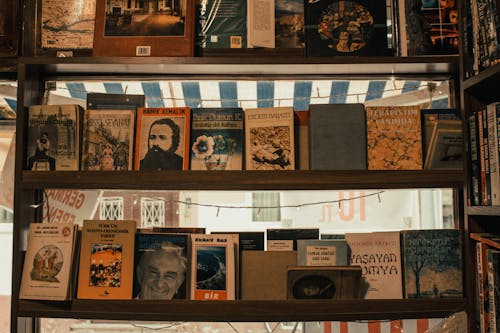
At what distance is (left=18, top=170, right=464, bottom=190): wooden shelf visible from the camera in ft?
7.06

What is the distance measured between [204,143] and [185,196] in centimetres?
34

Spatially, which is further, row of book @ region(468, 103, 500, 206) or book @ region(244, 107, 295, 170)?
book @ region(244, 107, 295, 170)

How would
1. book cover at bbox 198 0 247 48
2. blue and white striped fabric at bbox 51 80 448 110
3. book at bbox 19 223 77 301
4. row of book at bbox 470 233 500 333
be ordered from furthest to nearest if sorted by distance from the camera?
blue and white striped fabric at bbox 51 80 448 110, book cover at bbox 198 0 247 48, book at bbox 19 223 77 301, row of book at bbox 470 233 500 333

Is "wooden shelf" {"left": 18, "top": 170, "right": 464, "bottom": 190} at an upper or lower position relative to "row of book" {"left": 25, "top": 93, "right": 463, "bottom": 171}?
lower

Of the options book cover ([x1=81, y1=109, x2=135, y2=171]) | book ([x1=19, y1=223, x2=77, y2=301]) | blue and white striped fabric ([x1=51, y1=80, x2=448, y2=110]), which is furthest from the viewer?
Answer: blue and white striped fabric ([x1=51, y1=80, x2=448, y2=110])

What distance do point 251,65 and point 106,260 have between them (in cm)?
102

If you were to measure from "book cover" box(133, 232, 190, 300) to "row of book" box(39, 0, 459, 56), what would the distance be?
0.80 m

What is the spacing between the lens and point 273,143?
221 centimetres

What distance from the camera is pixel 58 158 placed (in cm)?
220

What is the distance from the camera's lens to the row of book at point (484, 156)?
1.79 metres

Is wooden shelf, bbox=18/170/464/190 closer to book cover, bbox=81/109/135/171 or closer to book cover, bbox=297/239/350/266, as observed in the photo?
book cover, bbox=81/109/135/171

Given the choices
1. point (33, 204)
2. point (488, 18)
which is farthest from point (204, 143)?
point (488, 18)

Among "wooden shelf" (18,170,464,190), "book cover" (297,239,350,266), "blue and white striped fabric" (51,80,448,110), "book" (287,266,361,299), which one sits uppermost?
"blue and white striped fabric" (51,80,448,110)

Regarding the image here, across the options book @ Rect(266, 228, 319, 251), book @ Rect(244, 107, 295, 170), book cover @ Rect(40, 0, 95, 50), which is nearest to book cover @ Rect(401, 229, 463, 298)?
book @ Rect(266, 228, 319, 251)
